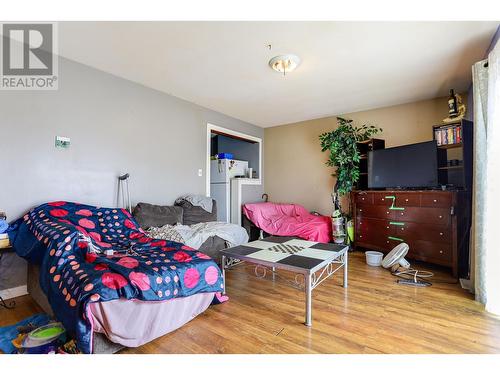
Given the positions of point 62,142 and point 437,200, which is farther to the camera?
point 437,200

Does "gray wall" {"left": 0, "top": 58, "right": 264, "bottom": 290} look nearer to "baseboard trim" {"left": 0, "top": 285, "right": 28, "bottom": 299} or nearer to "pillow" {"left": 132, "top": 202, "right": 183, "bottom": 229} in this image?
"baseboard trim" {"left": 0, "top": 285, "right": 28, "bottom": 299}

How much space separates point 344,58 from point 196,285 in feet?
8.40

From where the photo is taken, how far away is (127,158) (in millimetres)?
3061

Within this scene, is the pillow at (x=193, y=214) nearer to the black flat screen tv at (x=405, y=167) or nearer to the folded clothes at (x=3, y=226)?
the folded clothes at (x=3, y=226)

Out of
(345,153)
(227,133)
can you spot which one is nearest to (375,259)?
(345,153)

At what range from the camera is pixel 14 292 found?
2.27 metres

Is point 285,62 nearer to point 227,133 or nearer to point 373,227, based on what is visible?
point 227,133

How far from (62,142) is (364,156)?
404 centimetres

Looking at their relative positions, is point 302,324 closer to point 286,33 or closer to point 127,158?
point 286,33

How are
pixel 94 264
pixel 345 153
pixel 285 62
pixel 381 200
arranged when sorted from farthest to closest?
1. pixel 345 153
2. pixel 381 200
3. pixel 285 62
4. pixel 94 264

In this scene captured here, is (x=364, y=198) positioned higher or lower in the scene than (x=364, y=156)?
lower

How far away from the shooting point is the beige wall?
3787 mm

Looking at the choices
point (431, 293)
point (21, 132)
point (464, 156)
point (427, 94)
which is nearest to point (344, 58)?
point (464, 156)

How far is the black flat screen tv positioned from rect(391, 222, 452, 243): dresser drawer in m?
0.53
